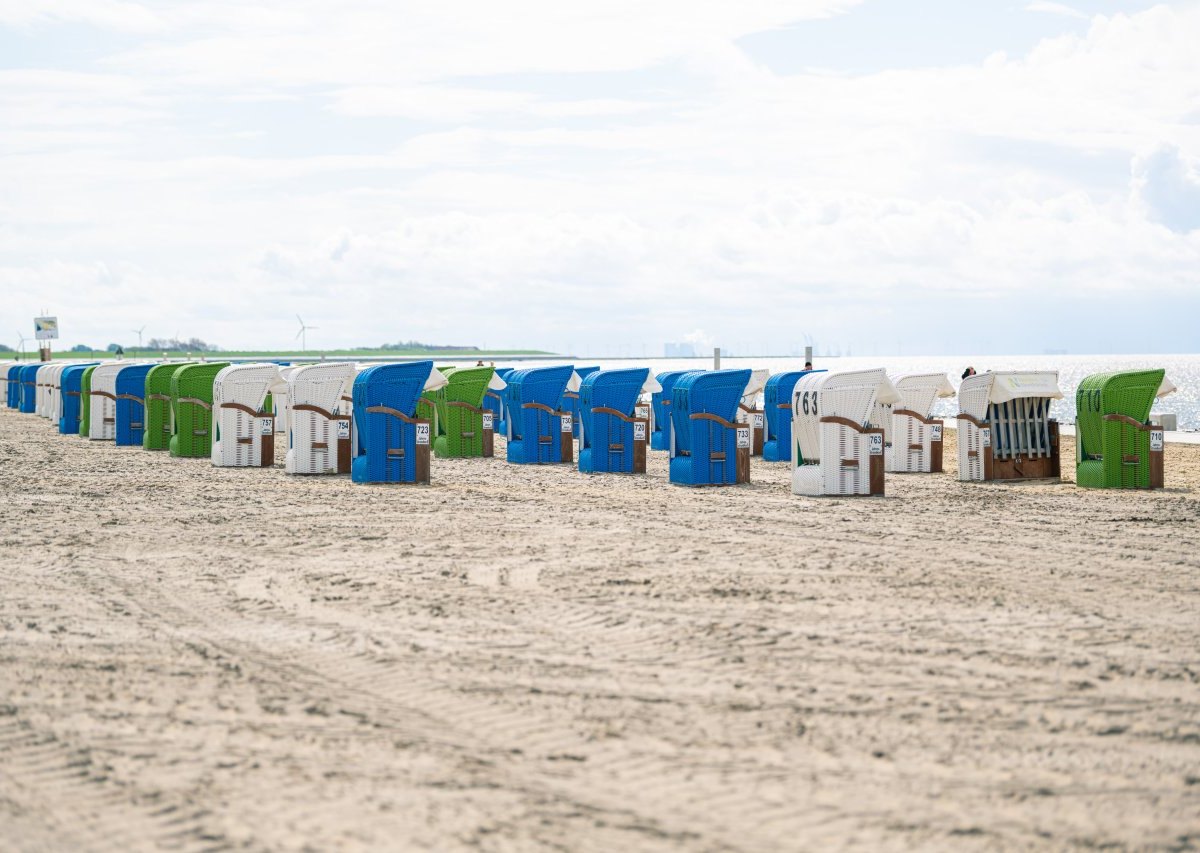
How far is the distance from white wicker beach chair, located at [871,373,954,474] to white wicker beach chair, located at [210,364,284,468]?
29.3 feet

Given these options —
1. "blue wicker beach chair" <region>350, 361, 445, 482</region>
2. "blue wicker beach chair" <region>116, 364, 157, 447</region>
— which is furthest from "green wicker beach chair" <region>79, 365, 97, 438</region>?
"blue wicker beach chair" <region>350, 361, 445, 482</region>

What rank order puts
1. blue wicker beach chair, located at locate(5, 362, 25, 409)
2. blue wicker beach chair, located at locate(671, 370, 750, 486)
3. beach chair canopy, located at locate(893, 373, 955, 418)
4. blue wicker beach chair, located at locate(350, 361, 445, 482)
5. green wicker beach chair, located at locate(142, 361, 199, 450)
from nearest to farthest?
blue wicker beach chair, located at locate(671, 370, 750, 486) < blue wicker beach chair, located at locate(350, 361, 445, 482) < beach chair canopy, located at locate(893, 373, 955, 418) < green wicker beach chair, located at locate(142, 361, 199, 450) < blue wicker beach chair, located at locate(5, 362, 25, 409)

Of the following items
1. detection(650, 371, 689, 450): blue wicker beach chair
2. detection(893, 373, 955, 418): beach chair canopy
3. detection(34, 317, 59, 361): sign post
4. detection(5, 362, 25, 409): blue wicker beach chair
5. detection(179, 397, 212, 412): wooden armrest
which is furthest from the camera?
detection(34, 317, 59, 361): sign post

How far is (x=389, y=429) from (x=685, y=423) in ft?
12.3

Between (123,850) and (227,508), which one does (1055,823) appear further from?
(227,508)

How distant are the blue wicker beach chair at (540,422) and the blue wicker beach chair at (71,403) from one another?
13.0m

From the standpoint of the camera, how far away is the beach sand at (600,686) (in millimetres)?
4504

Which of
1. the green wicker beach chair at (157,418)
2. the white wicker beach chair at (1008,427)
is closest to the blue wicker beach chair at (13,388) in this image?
the green wicker beach chair at (157,418)

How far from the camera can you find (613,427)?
756 inches

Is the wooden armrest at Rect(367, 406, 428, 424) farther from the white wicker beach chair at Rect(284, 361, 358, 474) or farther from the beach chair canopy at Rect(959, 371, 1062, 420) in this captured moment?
the beach chair canopy at Rect(959, 371, 1062, 420)

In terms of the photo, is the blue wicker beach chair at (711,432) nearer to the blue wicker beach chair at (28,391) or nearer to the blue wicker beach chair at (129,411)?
the blue wicker beach chair at (129,411)

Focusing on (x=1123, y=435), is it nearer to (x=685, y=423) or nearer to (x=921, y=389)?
(x=921, y=389)

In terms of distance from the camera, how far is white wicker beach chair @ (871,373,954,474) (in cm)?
1933

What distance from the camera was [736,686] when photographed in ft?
20.5
